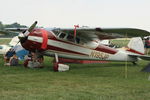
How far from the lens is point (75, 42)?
13711 millimetres

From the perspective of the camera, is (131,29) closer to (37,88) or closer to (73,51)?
(73,51)

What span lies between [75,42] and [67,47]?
1.68 ft

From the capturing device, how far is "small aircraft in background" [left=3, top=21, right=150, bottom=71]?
40.0ft

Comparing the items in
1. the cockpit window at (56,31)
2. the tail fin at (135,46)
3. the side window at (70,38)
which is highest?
the cockpit window at (56,31)

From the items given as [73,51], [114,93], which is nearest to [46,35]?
[73,51]

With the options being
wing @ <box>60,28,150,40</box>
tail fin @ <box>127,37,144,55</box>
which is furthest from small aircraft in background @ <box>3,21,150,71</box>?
tail fin @ <box>127,37,144,55</box>

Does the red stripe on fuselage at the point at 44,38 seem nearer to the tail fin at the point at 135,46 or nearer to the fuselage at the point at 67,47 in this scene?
the fuselage at the point at 67,47

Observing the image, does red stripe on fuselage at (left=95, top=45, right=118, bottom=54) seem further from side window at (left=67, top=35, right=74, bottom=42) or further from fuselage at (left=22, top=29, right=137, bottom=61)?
side window at (left=67, top=35, right=74, bottom=42)

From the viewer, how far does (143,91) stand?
289 inches

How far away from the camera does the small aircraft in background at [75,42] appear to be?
12203 mm

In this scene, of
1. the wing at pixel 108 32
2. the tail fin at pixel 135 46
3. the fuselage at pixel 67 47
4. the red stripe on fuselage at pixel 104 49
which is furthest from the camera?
the tail fin at pixel 135 46

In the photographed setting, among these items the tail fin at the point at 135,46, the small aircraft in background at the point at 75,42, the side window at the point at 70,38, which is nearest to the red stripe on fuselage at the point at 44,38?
the small aircraft in background at the point at 75,42

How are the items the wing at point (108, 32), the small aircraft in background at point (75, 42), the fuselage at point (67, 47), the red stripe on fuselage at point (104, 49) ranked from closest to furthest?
the wing at point (108, 32) < the small aircraft in background at point (75, 42) < the fuselage at point (67, 47) < the red stripe on fuselage at point (104, 49)

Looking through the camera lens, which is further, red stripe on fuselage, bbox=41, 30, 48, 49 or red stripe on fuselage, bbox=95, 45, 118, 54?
red stripe on fuselage, bbox=95, 45, 118, 54
